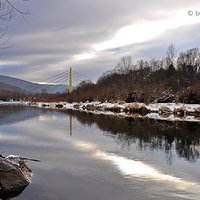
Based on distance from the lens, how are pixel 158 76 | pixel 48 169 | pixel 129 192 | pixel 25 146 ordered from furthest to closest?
pixel 158 76 → pixel 25 146 → pixel 48 169 → pixel 129 192

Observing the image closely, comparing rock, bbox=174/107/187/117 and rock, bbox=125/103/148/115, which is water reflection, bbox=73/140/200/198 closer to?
rock, bbox=174/107/187/117

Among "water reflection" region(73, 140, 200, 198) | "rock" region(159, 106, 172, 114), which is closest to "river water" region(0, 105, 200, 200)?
"water reflection" region(73, 140, 200, 198)

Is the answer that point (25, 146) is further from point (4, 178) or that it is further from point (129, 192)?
point (129, 192)

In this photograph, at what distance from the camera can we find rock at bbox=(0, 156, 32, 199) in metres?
10.4

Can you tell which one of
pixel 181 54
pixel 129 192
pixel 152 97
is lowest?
pixel 129 192

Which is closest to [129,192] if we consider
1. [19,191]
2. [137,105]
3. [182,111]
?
[19,191]

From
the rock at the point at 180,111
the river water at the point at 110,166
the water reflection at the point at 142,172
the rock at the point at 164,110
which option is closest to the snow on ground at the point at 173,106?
the rock at the point at 164,110

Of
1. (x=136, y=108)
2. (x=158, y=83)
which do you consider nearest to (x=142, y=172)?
(x=136, y=108)

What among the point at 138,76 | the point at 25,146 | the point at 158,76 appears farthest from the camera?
the point at 138,76

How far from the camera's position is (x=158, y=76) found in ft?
289

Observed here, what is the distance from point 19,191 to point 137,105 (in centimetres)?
4837

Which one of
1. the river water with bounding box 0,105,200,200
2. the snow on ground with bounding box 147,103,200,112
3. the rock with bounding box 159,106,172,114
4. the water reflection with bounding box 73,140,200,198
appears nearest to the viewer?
the river water with bounding box 0,105,200,200

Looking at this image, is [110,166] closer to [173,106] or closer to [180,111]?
[180,111]

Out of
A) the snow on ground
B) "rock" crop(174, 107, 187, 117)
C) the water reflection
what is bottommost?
the water reflection
